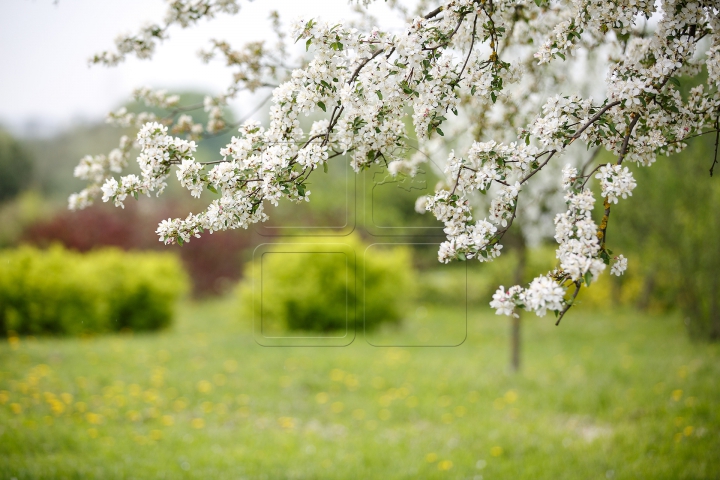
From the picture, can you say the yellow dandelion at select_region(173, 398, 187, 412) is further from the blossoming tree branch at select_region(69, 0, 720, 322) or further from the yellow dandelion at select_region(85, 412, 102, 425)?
the blossoming tree branch at select_region(69, 0, 720, 322)

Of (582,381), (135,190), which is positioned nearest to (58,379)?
(135,190)

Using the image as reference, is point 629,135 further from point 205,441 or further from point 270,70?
point 205,441

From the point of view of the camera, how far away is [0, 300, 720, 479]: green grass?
378 centimetres

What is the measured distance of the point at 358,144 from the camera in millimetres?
2297

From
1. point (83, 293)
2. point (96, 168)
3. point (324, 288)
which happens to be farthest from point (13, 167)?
point (96, 168)

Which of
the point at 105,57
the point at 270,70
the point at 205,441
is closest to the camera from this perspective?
the point at 105,57

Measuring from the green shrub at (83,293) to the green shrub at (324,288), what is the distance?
153cm

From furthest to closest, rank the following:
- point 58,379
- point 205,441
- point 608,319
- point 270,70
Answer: point 608,319 < point 58,379 < point 205,441 < point 270,70

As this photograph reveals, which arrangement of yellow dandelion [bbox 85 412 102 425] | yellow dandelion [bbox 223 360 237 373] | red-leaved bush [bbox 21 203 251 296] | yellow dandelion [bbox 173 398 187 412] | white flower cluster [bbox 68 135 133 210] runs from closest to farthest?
white flower cluster [bbox 68 135 133 210] < yellow dandelion [bbox 85 412 102 425] < yellow dandelion [bbox 173 398 187 412] < yellow dandelion [bbox 223 360 237 373] < red-leaved bush [bbox 21 203 251 296]

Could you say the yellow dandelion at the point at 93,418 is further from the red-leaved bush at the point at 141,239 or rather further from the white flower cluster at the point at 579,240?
the red-leaved bush at the point at 141,239

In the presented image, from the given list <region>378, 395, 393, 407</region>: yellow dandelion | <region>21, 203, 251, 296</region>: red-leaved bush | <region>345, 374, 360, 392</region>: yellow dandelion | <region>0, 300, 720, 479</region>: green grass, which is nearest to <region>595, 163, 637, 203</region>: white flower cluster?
<region>0, 300, 720, 479</region>: green grass

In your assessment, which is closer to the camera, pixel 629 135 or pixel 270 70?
pixel 629 135

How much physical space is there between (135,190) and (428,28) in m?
1.23

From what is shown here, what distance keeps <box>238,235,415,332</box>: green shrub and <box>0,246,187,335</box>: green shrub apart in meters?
1.53
